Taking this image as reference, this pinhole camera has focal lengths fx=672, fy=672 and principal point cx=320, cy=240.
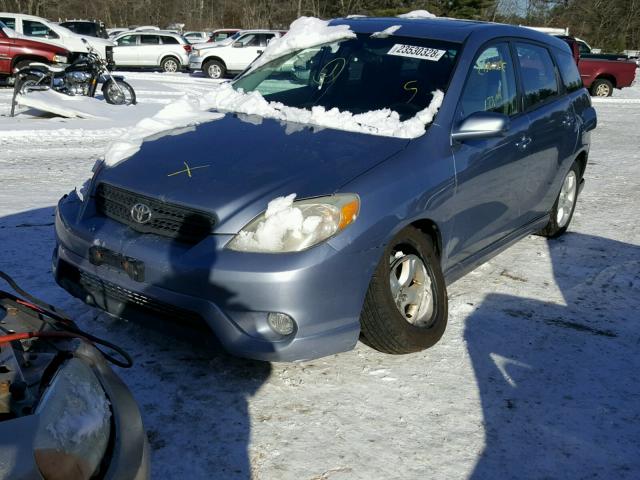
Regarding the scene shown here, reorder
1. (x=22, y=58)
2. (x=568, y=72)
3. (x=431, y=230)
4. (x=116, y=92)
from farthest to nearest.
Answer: (x=22, y=58), (x=116, y=92), (x=568, y=72), (x=431, y=230)

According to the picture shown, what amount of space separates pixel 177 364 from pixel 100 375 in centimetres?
130

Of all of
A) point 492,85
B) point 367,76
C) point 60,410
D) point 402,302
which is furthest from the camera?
point 492,85

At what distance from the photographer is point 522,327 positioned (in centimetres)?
404

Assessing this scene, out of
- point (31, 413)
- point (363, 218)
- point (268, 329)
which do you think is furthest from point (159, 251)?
point (31, 413)

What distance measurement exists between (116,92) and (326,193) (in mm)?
11115

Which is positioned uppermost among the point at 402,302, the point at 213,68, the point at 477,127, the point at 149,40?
the point at 477,127

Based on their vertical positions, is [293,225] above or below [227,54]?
above

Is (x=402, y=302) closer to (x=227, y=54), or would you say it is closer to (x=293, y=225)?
(x=293, y=225)

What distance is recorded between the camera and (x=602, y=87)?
20.9 meters

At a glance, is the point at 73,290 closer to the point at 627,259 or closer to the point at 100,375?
the point at 100,375

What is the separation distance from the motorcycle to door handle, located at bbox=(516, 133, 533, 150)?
31.7 ft

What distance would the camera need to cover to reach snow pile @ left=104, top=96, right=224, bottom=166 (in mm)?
3611

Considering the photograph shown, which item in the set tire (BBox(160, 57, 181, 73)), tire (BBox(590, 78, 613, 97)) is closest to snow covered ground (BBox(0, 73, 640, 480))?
tire (BBox(590, 78, 613, 97))

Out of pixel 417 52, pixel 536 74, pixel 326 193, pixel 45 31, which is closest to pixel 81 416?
pixel 326 193
